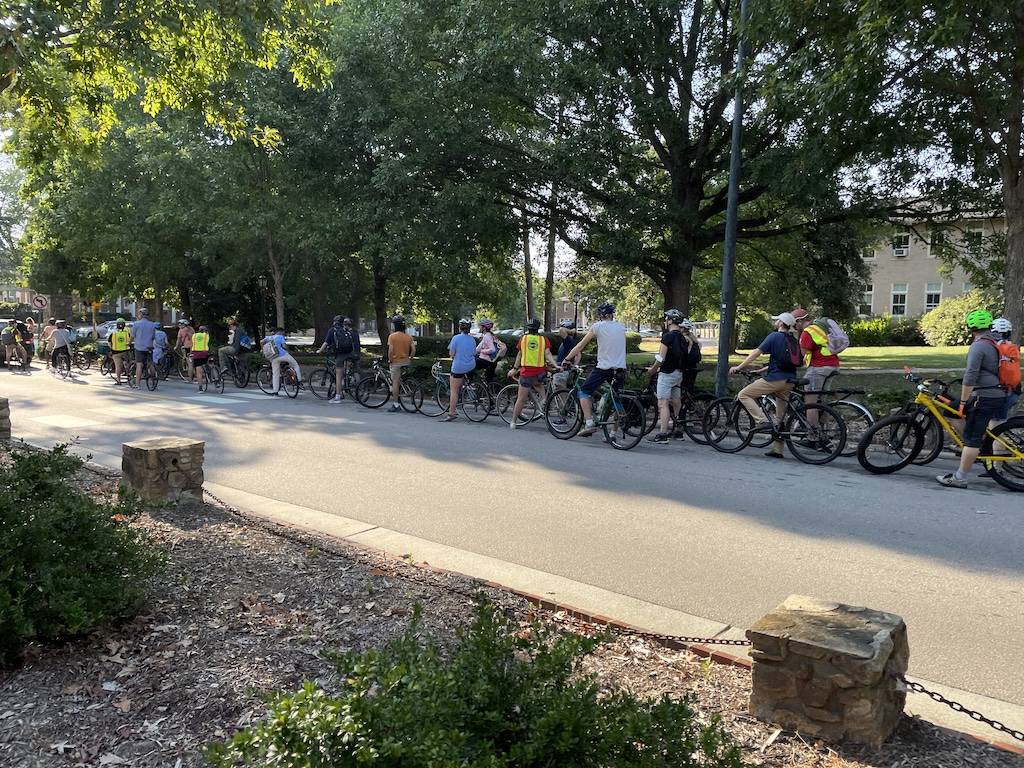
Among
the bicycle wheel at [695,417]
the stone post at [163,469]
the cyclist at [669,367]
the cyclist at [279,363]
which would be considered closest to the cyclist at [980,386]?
the bicycle wheel at [695,417]

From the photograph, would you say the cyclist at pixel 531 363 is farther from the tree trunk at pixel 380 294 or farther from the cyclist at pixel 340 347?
the tree trunk at pixel 380 294

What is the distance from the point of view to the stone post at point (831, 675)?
2797mm

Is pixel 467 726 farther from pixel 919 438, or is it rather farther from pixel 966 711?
pixel 919 438

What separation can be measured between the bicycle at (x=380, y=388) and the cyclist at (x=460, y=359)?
54.1 inches

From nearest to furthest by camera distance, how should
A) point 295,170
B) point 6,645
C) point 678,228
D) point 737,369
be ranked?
point 6,645 < point 737,369 < point 678,228 < point 295,170

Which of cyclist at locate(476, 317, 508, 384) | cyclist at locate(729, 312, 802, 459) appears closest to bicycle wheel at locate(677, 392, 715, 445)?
cyclist at locate(729, 312, 802, 459)

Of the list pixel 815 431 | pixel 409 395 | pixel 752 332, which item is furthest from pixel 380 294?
pixel 752 332

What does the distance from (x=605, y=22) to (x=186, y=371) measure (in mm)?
16211

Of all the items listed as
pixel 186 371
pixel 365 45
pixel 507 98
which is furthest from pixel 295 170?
pixel 186 371

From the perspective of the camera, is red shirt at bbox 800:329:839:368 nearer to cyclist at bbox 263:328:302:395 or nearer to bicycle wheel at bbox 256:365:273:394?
cyclist at bbox 263:328:302:395

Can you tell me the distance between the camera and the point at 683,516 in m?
6.63

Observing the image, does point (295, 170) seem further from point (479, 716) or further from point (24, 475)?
point (479, 716)

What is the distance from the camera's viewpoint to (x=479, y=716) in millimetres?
2217

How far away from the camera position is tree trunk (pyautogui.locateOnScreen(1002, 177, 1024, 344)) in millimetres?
11945
